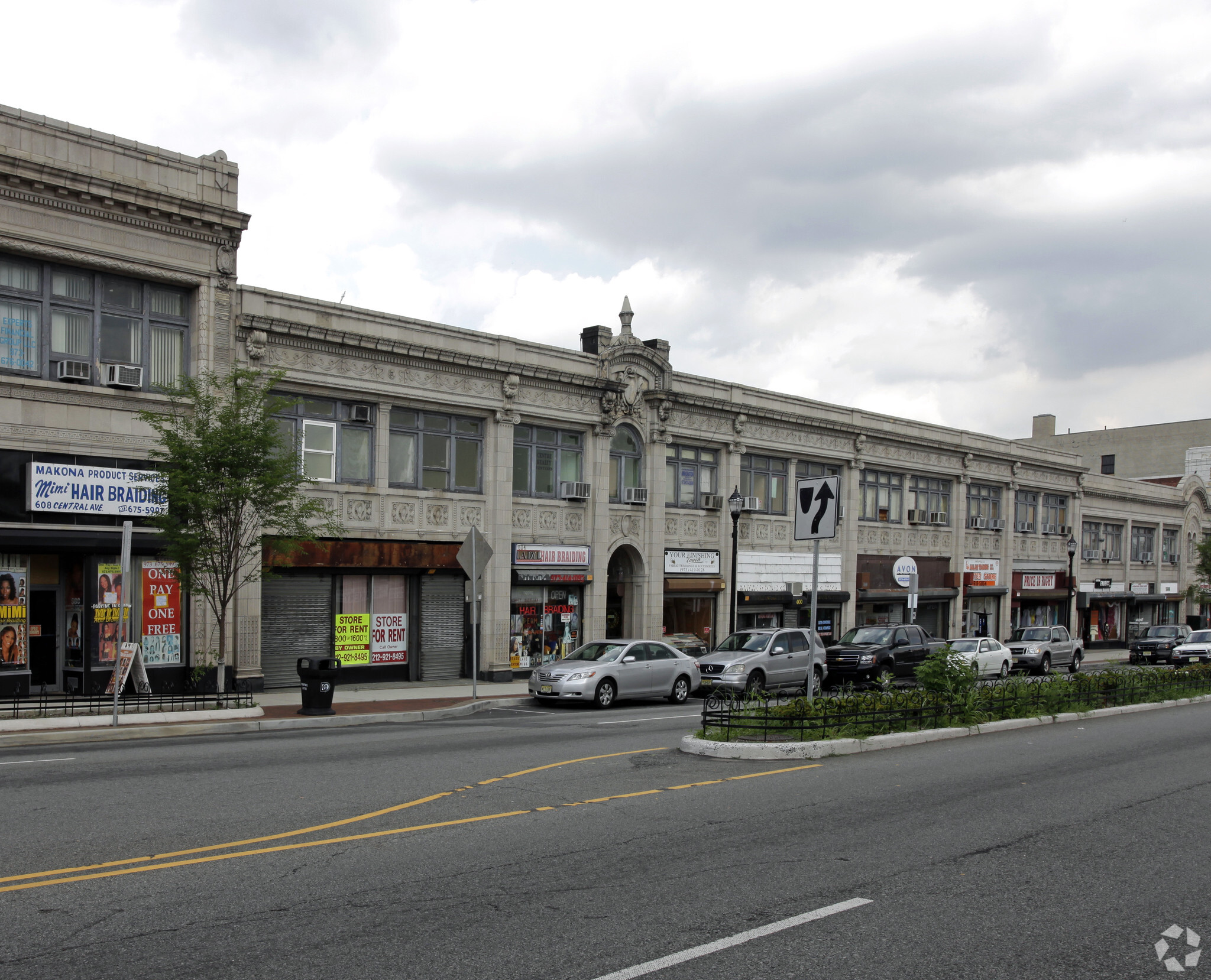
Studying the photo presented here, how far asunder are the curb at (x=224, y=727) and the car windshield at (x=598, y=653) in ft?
8.91

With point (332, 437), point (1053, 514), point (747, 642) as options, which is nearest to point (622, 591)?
point (747, 642)

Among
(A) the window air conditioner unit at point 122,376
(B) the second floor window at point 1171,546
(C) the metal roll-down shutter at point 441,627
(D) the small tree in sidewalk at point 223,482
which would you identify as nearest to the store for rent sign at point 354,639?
(C) the metal roll-down shutter at point 441,627

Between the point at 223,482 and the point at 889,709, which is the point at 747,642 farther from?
the point at 223,482

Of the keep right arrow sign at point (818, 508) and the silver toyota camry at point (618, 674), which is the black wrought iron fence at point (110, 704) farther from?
the keep right arrow sign at point (818, 508)

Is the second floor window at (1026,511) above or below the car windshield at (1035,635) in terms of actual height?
above

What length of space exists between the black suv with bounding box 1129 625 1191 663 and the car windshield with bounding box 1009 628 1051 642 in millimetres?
8331

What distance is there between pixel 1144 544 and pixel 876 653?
42.4 m

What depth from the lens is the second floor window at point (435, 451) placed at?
26484 mm

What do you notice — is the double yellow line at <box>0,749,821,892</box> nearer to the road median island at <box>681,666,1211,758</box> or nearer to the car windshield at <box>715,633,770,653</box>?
the road median island at <box>681,666,1211,758</box>

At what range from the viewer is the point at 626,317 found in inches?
1253

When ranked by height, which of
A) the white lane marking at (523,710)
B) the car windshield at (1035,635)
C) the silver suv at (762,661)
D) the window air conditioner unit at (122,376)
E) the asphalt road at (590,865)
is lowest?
the white lane marking at (523,710)

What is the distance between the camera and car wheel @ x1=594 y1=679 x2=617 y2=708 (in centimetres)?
2205

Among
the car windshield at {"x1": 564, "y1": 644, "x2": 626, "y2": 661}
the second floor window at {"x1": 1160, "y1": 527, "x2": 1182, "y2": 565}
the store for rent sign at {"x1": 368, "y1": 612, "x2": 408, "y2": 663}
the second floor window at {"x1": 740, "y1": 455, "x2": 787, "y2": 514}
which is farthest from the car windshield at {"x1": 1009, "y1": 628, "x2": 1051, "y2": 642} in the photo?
the second floor window at {"x1": 1160, "y1": 527, "x2": 1182, "y2": 565}

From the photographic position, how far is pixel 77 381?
21.0m
